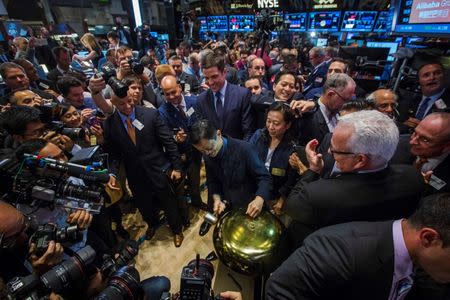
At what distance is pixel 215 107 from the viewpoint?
9.26 feet

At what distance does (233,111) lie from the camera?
9.03 ft

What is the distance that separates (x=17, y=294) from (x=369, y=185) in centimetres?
187

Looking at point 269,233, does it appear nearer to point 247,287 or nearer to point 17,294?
point 247,287

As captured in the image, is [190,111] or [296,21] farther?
[296,21]

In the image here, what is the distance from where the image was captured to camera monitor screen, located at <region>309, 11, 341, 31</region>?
806cm

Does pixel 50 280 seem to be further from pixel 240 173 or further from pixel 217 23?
pixel 217 23

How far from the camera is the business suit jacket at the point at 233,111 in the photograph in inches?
108

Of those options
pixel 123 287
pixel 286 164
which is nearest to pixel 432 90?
pixel 286 164

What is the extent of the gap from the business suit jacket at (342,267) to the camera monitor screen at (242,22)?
38.8 feet

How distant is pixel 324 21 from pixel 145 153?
8591 mm

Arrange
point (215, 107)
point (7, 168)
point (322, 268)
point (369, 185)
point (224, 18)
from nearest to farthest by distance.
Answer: point (322, 268) < point (369, 185) < point (7, 168) < point (215, 107) < point (224, 18)

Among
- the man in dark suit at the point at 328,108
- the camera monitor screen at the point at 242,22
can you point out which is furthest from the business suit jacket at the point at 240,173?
the camera monitor screen at the point at 242,22

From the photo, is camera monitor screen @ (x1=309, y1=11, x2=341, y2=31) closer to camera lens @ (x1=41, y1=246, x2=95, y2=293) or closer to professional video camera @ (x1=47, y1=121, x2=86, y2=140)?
professional video camera @ (x1=47, y1=121, x2=86, y2=140)

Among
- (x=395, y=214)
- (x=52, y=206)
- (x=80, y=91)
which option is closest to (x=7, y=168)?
(x=52, y=206)
